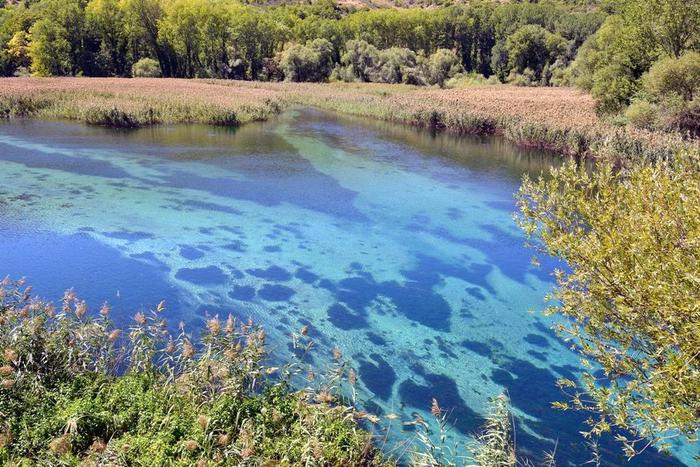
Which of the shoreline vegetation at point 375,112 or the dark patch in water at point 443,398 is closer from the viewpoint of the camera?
the dark patch in water at point 443,398

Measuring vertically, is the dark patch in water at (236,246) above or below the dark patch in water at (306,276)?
above

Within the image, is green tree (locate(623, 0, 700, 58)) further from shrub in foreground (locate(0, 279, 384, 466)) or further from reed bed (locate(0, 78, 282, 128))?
shrub in foreground (locate(0, 279, 384, 466))

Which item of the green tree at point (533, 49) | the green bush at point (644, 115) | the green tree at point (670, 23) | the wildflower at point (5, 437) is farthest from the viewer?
the green tree at point (533, 49)

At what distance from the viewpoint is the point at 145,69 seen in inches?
2403

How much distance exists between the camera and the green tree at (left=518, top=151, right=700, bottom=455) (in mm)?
4883

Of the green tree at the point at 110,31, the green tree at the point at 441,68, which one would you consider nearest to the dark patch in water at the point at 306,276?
the green tree at the point at 441,68

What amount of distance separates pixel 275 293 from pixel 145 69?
57.8 metres

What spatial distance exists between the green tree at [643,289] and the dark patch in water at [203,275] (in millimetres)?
7359

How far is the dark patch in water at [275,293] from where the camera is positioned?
1140 cm

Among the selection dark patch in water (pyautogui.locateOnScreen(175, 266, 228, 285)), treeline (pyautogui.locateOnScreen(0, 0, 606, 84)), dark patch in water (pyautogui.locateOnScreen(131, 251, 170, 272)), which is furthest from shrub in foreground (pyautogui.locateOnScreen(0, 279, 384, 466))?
treeline (pyautogui.locateOnScreen(0, 0, 606, 84))

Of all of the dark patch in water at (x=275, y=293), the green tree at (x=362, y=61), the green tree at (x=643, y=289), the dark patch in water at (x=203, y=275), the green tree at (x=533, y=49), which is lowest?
the dark patch in water at (x=275, y=293)

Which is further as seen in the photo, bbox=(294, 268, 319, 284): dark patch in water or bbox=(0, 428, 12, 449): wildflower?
bbox=(294, 268, 319, 284): dark patch in water

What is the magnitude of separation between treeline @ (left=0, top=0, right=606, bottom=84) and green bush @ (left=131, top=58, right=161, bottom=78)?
0.37 feet

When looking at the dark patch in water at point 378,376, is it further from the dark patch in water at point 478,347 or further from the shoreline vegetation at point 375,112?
the shoreline vegetation at point 375,112
